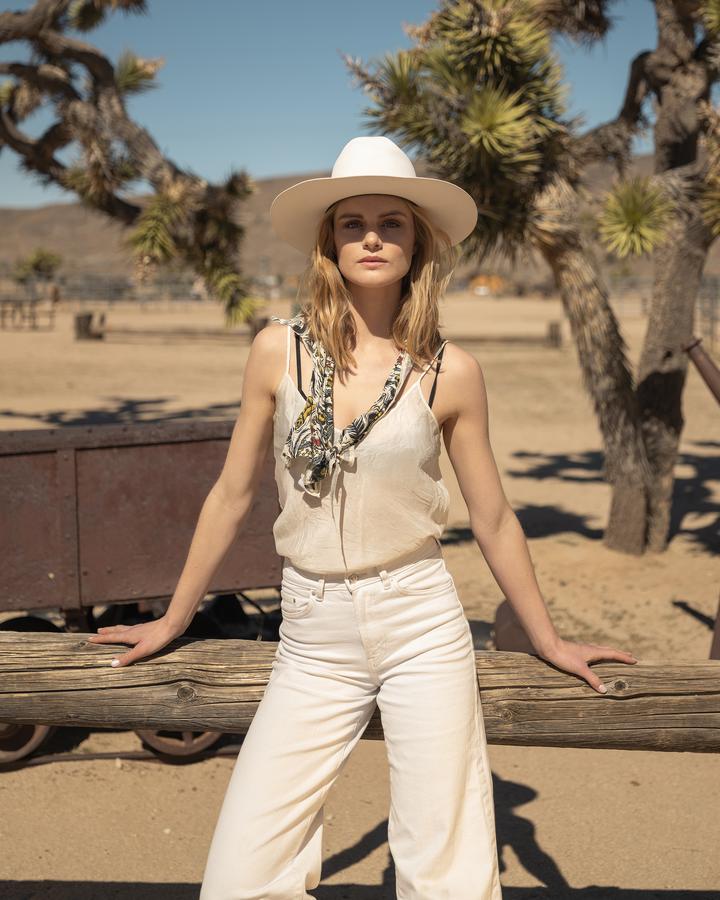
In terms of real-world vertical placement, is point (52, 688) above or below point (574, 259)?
below

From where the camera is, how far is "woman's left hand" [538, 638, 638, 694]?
6.76ft

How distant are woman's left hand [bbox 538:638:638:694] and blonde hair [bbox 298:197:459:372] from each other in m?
0.68

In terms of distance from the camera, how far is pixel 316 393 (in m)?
1.86

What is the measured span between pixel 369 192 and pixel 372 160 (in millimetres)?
61

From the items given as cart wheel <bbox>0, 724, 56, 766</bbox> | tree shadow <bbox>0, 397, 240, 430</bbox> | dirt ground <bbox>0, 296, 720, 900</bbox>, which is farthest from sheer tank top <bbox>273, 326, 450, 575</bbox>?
tree shadow <bbox>0, 397, 240, 430</bbox>

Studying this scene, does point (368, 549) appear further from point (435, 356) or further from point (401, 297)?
point (401, 297)

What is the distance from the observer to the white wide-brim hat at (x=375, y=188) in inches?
75.1

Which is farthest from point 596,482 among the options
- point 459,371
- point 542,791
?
point 459,371

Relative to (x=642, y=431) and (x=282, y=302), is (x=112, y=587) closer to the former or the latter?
(x=642, y=431)

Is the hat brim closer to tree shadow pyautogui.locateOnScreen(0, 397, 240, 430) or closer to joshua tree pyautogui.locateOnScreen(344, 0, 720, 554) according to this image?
joshua tree pyautogui.locateOnScreen(344, 0, 720, 554)

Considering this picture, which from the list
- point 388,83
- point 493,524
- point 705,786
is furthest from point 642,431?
point 493,524

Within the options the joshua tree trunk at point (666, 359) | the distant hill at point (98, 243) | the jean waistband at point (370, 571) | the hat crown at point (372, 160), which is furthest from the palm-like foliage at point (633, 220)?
the distant hill at point (98, 243)

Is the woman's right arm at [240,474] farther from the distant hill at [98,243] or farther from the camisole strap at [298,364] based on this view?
the distant hill at [98,243]

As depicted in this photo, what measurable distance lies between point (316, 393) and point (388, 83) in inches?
184
